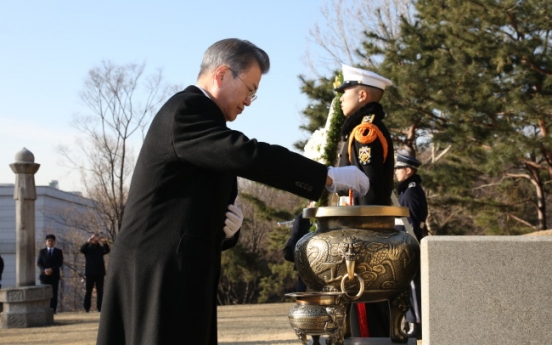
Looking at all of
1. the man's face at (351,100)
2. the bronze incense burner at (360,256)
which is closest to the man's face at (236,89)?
the bronze incense burner at (360,256)

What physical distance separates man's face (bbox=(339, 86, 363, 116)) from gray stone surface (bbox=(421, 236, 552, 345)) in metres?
2.20

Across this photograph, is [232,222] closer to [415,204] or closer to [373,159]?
[373,159]

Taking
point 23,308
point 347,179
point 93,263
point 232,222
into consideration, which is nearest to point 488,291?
point 347,179

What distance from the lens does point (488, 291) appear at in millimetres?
3764

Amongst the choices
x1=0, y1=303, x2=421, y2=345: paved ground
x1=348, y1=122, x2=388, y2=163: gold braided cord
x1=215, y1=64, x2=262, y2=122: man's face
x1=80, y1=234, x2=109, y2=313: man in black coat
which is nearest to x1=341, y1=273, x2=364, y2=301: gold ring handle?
x1=215, y1=64, x2=262, y2=122: man's face

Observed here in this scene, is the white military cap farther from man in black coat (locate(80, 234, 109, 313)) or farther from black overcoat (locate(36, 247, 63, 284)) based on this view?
black overcoat (locate(36, 247, 63, 284))

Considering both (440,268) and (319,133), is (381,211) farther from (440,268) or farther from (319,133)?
(319,133)

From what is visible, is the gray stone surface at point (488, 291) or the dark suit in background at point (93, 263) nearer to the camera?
the gray stone surface at point (488, 291)

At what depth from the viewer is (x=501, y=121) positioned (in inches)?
710

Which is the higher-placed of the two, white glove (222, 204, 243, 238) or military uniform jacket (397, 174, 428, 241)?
military uniform jacket (397, 174, 428, 241)

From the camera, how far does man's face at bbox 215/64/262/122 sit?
3602 millimetres

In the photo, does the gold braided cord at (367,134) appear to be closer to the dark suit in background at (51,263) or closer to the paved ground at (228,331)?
the paved ground at (228,331)

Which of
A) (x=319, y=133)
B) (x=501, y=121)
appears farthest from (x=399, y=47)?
(x=319, y=133)

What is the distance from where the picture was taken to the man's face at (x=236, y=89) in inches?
142
